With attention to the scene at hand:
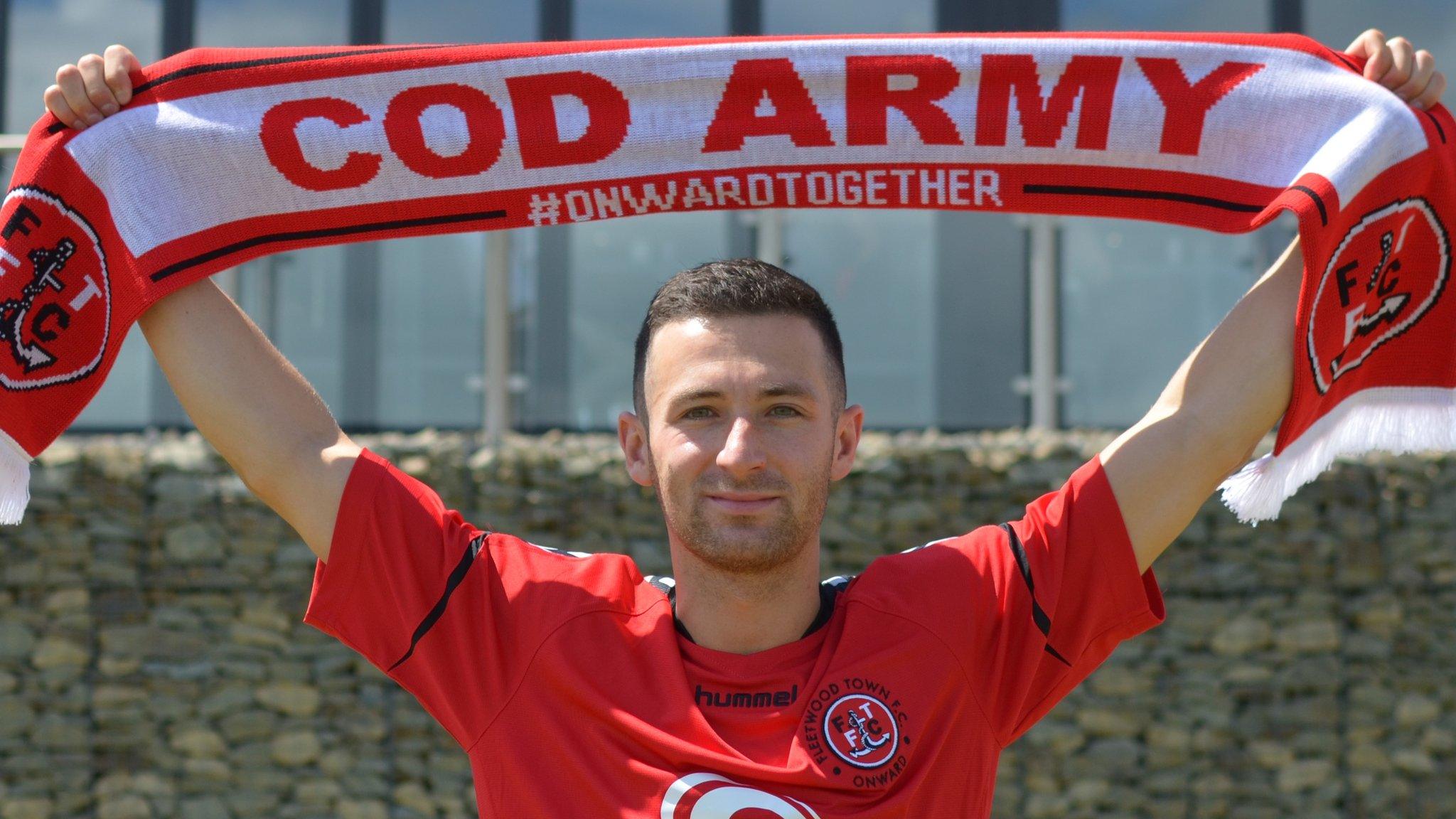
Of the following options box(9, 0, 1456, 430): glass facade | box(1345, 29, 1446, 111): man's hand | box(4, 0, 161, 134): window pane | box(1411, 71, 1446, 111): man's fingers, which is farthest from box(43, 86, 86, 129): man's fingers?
box(4, 0, 161, 134): window pane

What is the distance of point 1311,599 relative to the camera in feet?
21.6

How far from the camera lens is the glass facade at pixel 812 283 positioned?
7797mm

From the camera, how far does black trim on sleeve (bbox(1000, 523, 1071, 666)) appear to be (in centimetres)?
250

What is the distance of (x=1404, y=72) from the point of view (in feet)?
8.63

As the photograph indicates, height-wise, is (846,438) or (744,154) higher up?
(744,154)

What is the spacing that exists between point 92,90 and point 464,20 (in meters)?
6.00

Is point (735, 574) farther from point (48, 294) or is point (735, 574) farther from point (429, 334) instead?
point (429, 334)

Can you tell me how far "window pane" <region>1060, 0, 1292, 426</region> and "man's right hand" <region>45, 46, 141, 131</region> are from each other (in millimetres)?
5842

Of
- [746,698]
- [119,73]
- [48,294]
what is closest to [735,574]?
[746,698]

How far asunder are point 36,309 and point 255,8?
655 cm

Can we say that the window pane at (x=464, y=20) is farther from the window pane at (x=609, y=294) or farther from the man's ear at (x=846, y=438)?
the man's ear at (x=846, y=438)

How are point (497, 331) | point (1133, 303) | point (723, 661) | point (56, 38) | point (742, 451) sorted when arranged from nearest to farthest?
point (742, 451)
point (723, 661)
point (497, 331)
point (1133, 303)
point (56, 38)

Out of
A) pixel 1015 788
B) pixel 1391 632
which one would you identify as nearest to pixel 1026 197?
pixel 1015 788

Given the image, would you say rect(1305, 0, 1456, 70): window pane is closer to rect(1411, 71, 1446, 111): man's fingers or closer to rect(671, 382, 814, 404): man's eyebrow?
rect(1411, 71, 1446, 111): man's fingers
